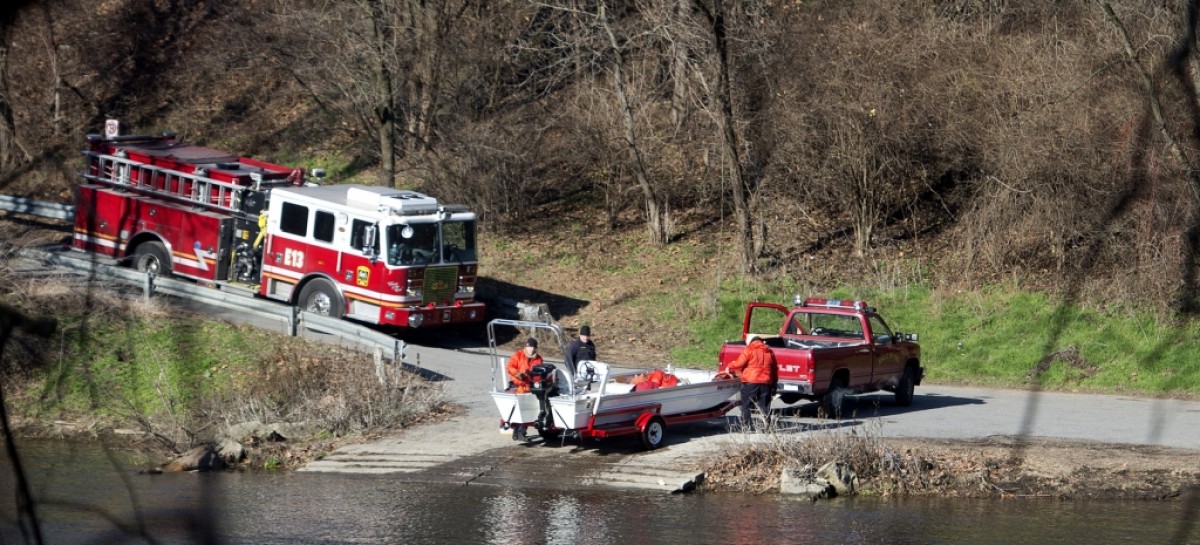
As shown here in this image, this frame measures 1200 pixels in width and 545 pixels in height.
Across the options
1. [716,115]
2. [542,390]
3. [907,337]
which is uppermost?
[716,115]

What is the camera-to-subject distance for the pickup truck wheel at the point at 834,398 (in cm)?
1781

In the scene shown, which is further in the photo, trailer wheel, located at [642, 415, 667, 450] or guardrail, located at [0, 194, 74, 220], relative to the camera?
trailer wheel, located at [642, 415, 667, 450]

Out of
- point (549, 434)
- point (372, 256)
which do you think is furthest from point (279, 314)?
point (549, 434)

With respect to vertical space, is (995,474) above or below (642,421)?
below

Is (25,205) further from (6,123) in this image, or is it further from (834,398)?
(834,398)

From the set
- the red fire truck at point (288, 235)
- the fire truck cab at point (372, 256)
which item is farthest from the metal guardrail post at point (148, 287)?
the fire truck cab at point (372, 256)

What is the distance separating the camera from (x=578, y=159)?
32.7 m

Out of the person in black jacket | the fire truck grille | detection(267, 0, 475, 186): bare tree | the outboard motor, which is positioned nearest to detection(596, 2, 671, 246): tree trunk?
detection(267, 0, 475, 186): bare tree

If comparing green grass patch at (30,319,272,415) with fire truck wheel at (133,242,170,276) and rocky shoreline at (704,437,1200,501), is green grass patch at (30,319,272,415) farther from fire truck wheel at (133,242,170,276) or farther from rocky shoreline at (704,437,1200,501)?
rocky shoreline at (704,437,1200,501)

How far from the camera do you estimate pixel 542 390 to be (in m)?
15.9

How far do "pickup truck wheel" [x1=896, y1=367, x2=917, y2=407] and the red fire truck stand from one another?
8776 mm

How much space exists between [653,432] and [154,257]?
45.5 ft

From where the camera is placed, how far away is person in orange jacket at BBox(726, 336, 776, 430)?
16.5 meters

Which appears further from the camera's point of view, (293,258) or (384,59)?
(384,59)
